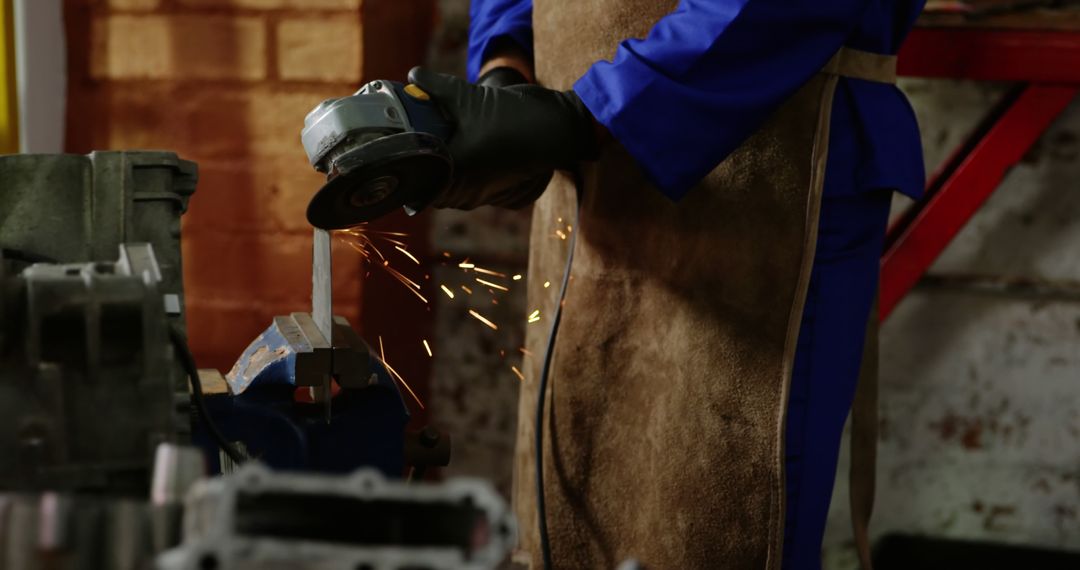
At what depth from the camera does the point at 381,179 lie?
85 cm

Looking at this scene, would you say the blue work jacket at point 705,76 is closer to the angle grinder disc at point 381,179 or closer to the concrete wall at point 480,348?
the angle grinder disc at point 381,179

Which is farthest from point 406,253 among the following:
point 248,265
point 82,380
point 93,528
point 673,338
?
point 93,528

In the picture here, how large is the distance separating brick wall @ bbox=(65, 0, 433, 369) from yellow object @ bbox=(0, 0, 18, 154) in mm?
79

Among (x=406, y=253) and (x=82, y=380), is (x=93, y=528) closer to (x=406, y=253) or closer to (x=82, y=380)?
(x=82, y=380)

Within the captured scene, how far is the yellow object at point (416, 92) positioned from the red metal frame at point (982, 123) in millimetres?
1012

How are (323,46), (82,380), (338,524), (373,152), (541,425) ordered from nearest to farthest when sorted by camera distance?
(338,524) → (82,380) → (373,152) → (541,425) → (323,46)

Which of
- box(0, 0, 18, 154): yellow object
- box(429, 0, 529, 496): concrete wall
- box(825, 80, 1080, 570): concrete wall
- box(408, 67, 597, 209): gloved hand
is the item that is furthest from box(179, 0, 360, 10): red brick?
box(825, 80, 1080, 570): concrete wall

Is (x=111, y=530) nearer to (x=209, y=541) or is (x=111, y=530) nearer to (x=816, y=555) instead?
(x=209, y=541)

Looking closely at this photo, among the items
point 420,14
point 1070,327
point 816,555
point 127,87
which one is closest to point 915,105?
point 1070,327

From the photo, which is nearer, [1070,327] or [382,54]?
[382,54]

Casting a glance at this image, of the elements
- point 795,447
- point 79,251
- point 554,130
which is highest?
point 554,130

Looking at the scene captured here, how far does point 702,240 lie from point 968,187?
860 millimetres

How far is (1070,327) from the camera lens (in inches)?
72.3

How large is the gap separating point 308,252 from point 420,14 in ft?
1.51
